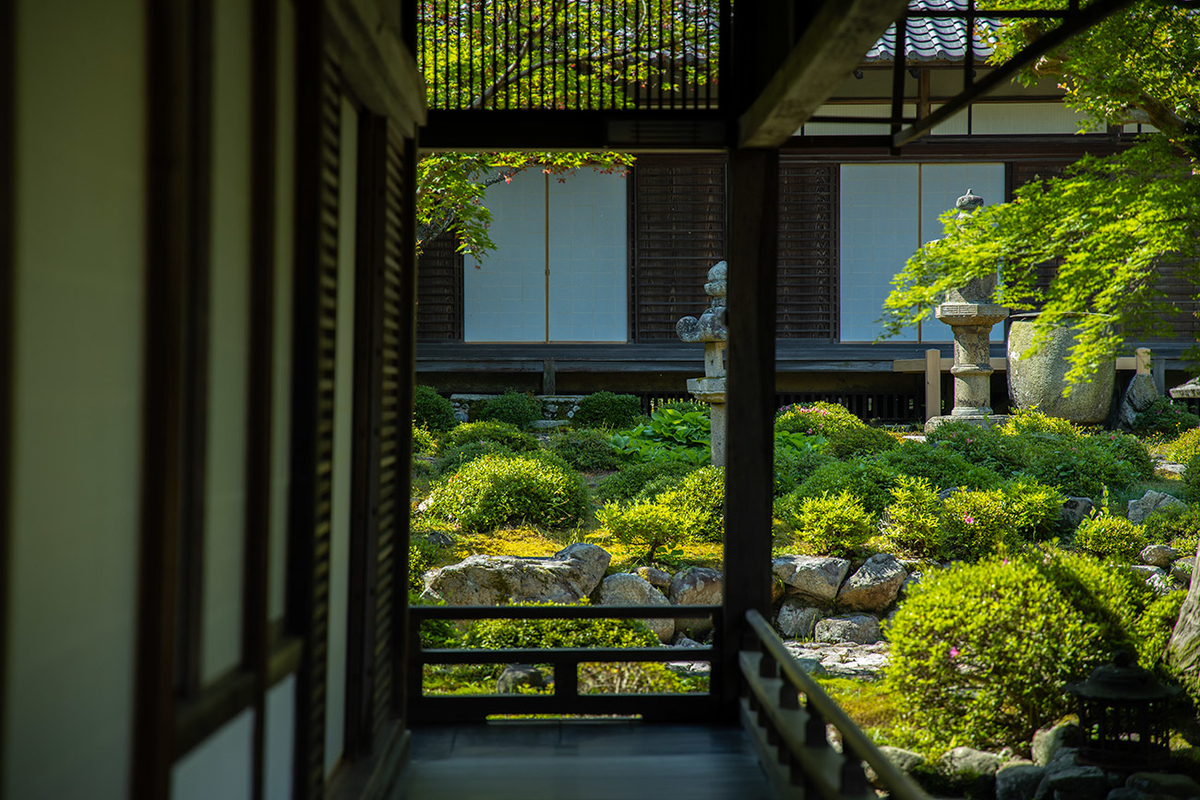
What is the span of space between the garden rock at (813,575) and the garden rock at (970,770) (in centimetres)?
273

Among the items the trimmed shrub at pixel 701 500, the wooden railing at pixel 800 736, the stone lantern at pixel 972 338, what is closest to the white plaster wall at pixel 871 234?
the stone lantern at pixel 972 338

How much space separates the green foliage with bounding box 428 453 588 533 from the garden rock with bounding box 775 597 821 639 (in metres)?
2.16

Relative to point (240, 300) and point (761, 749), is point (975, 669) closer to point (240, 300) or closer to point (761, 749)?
point (761, 749)

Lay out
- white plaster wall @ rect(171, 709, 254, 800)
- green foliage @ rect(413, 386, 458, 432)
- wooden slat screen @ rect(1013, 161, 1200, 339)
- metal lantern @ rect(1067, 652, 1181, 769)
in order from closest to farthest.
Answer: white plaster wall @ rect(171, 709, 254, 800) < metal lantern @ rect(1067, 652, 1181, 769) < green foliage @ rect(413, 386, 458, 432) < wooden slat screen @ rect(1013, 161, 1200, 339)

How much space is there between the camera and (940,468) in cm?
945

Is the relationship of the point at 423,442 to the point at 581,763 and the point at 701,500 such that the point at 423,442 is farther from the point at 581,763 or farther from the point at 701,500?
the point at 581,763

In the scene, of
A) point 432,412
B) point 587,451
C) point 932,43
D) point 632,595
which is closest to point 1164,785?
point 632,595

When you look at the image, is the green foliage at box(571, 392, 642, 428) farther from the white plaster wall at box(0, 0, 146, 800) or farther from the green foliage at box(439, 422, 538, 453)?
the white plaster wall at box(0, 0, 146, 800)

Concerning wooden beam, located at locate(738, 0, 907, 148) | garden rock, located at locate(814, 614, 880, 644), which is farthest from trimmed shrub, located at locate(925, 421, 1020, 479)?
wooden beam, located at locate(738, 0, 907, 148)

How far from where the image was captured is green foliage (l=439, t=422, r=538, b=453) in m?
11.4

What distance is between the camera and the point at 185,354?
59.7 inches

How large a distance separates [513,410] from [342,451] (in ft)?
34.0

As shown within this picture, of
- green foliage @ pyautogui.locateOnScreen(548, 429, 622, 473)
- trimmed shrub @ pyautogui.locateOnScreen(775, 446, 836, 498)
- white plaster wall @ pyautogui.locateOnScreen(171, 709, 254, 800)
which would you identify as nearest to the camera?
white plaster wall @ pyautogui.locateOnScreen(171, 709, 254, 800)

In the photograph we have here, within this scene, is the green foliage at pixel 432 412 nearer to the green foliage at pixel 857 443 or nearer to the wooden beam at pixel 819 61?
the green foliage at pixel 857 443
